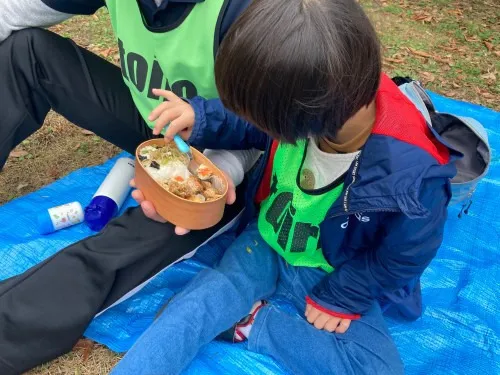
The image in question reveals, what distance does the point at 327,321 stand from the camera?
139 centimetres

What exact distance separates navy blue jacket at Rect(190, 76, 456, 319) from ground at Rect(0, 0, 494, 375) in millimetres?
284

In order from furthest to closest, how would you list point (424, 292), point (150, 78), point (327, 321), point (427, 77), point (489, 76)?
1. point (489, 76)
2. point (427, 77)
3. point (424, 292)
4. point (150, 78)
5. point (327, 321)

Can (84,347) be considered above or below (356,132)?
below

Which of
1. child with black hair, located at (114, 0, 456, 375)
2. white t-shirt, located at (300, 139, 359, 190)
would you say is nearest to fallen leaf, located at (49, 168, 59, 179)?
child with black hair, located at (114, 0, 456, 375)

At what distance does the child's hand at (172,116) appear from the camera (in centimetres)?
131

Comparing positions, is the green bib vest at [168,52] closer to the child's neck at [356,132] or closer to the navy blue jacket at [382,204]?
the navy blue jacket at [382,204]

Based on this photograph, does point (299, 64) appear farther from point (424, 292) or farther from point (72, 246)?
point (424, 292)

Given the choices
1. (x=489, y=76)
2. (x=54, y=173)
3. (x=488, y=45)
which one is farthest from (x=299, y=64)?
(x=488, y=45)

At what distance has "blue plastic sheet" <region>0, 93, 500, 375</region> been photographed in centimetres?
147

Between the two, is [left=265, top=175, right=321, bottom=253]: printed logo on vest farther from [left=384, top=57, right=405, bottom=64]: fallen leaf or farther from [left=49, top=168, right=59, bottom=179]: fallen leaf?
[left=384, top=57, right=405, bottom=64]: fallen leaf

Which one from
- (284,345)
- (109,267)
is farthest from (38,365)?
(284,345)

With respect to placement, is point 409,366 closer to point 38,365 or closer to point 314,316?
point 314,316

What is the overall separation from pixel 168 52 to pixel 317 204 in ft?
1.98

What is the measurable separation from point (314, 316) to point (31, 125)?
1.04 m
